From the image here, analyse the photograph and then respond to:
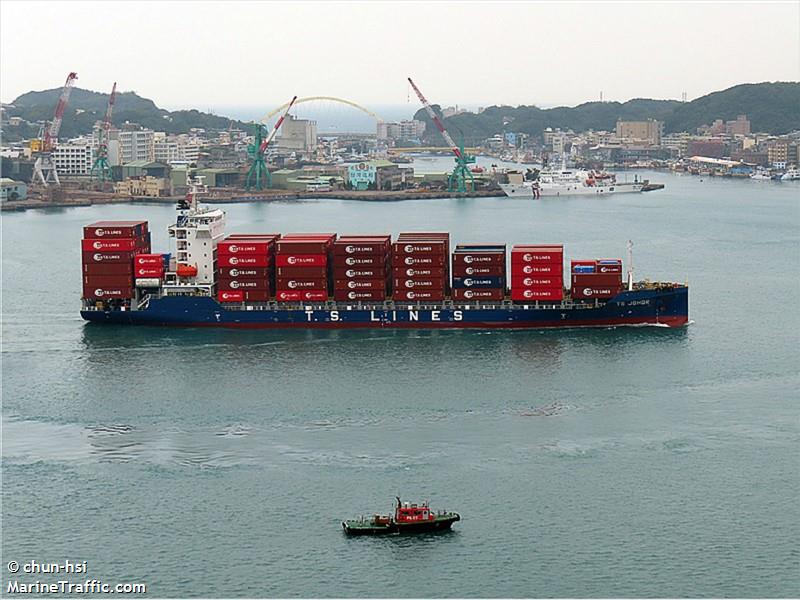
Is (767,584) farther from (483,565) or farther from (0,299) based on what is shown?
(0,299)

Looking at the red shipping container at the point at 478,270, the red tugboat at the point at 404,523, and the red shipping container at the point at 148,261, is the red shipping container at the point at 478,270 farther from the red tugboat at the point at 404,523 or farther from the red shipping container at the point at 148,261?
the red tugboat at the point at 404,523

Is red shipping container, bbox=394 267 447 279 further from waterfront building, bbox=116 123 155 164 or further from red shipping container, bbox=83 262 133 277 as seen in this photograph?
waterfront building, bbox=116 123 155 164

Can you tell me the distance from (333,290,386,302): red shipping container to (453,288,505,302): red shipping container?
1269 millimetres

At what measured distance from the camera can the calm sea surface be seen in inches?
496

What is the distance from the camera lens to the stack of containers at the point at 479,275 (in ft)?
74.8

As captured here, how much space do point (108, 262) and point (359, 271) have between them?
436cm

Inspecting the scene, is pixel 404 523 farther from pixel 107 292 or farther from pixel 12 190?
pixel 12 190

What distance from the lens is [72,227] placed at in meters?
41.6

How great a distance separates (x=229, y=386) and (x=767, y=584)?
9.11 meters

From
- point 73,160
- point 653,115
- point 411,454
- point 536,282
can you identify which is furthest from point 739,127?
point 411,454

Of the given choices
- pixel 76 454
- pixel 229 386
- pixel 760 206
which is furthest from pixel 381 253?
pixel 760 206

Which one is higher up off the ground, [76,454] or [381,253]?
[381,253]

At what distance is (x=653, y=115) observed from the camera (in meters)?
106

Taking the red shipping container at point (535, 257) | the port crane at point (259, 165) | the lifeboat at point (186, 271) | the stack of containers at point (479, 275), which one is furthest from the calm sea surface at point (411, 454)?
the port crane at point (259, 165)
